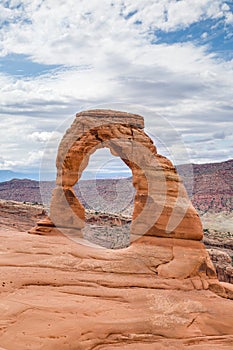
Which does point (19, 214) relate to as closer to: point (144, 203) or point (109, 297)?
point (144, 203)

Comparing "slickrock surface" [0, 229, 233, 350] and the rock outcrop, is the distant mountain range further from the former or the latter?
"slickrock surface" [0, 229, 233, 350]

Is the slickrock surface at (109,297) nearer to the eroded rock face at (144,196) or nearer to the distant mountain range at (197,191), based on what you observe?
the eroded rock face at (144,196)

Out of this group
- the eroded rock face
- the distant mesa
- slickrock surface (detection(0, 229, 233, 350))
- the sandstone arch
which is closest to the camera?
slickrock surface (detection(0, 229, 233, 350))

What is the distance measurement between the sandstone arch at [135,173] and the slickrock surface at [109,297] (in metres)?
0.75

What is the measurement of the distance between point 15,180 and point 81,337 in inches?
4620

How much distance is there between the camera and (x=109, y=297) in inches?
487

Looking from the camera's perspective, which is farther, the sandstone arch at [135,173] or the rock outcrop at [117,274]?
the sandstone arch at [135,173]

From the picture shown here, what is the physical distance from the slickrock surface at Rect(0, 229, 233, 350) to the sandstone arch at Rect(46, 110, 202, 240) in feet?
2.47

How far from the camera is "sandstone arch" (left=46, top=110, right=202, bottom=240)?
51.3 ft

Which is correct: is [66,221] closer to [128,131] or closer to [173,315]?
[128,131]

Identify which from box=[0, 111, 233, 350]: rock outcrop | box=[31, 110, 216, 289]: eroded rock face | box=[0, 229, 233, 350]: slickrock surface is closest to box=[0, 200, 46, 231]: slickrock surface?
box=[31, 110, 216, 289]: eroded rock face

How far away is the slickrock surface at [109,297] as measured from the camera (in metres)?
10.2

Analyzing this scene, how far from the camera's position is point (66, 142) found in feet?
55.9

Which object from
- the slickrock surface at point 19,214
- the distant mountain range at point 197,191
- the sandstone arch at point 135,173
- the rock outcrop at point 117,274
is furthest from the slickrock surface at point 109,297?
the distant mountain range at point 197,191
